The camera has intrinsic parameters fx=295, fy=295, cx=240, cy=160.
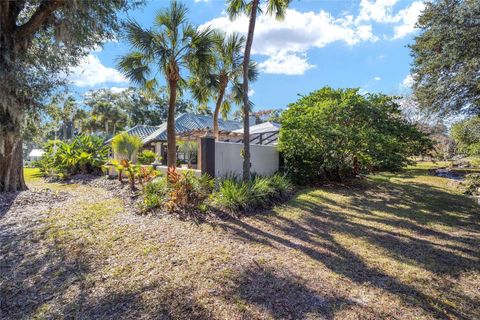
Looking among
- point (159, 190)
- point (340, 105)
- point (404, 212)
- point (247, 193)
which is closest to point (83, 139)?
point (159, 190)

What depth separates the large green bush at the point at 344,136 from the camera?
9.06 meters

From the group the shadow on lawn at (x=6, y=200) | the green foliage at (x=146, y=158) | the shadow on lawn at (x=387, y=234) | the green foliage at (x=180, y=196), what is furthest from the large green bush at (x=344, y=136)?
the shadow on lawn at (x=6, y=200)

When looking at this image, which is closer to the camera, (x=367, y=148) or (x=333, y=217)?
(x=333, y=217)

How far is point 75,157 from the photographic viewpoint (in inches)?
470

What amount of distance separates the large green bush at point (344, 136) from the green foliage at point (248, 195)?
241 centimetres

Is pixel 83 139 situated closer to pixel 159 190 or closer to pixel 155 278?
pixel 159 190

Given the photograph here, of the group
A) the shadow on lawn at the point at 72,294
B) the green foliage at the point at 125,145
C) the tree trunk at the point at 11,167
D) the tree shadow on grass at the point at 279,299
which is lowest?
the tree shadow on grass at the point at 279,299

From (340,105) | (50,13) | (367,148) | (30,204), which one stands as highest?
(50,13)

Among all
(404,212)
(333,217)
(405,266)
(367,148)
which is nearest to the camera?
(405,266)

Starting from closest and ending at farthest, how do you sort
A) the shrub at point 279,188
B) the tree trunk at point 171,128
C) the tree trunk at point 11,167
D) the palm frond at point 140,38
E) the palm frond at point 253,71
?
1. the tree trunk at point 11,167
2. the shrub at point 279,188
3. the palm frond at point 140,38
4. the tree trunk at point 171,128
5. the palm frond at point 253,71

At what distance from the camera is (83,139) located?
520 inches

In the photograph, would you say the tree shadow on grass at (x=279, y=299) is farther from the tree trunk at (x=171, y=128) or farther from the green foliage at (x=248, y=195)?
the tree trunk at (x=171, y=128)

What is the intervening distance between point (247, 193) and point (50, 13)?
5596 mm

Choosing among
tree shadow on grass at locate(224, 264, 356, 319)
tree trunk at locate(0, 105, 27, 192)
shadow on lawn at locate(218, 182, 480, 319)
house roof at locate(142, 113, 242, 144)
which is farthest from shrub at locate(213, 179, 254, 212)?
house roof at locate(142, 113, 242, 144)
